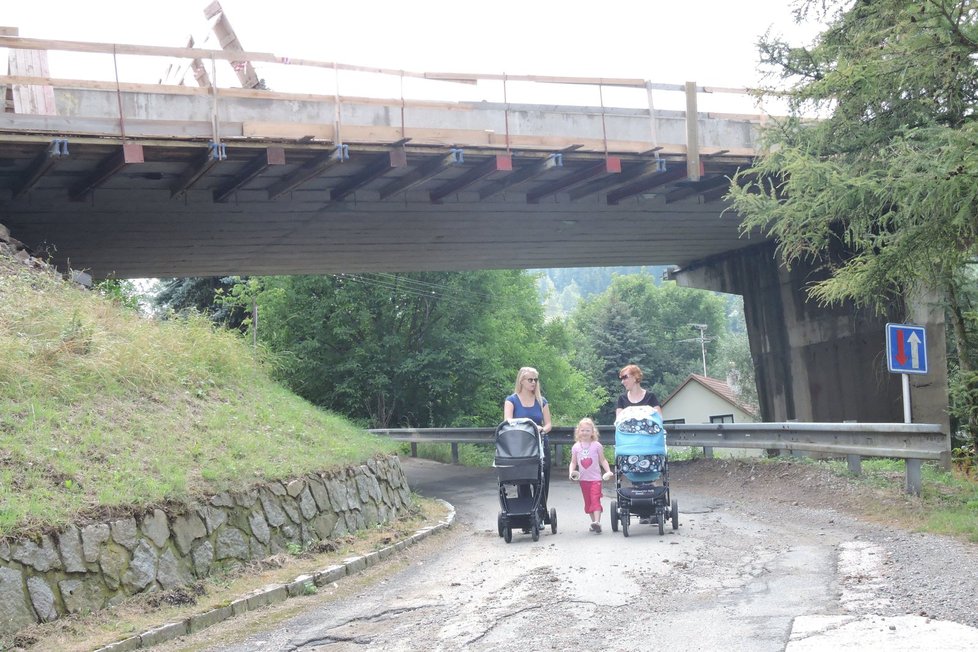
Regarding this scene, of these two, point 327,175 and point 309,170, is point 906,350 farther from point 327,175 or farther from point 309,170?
point 327,175

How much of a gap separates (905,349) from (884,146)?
2.52m

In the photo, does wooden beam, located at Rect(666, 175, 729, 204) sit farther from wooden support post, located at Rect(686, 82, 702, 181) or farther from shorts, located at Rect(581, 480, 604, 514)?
shorts, located at Rect(581, 480, 604, 514)

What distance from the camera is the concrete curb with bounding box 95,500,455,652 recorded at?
6903 mm

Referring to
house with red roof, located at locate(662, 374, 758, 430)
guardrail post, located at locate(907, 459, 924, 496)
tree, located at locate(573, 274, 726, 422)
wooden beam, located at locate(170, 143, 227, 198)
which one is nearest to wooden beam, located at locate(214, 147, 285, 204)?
wooden beam, located at locate(170, 143, 227, 198)

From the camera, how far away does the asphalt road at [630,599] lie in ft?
19.0

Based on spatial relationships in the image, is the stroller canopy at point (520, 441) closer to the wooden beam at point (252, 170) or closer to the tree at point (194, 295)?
the wooden beam at point (252, 170)

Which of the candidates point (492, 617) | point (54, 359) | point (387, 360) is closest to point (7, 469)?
point (54, 359)

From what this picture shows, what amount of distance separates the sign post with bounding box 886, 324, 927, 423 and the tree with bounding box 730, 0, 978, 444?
0.35 meters

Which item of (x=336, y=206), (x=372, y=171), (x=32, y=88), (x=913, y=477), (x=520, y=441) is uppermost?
(x=32, y=88)

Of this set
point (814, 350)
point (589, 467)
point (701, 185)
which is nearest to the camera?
point (589, 467)

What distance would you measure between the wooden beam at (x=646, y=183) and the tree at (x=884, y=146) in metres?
Result: 6.07

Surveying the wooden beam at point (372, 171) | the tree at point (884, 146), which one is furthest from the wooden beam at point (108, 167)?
the tree at point (884, 146)

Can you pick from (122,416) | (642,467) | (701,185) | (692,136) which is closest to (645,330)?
(701,185)

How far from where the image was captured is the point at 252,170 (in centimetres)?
1698
